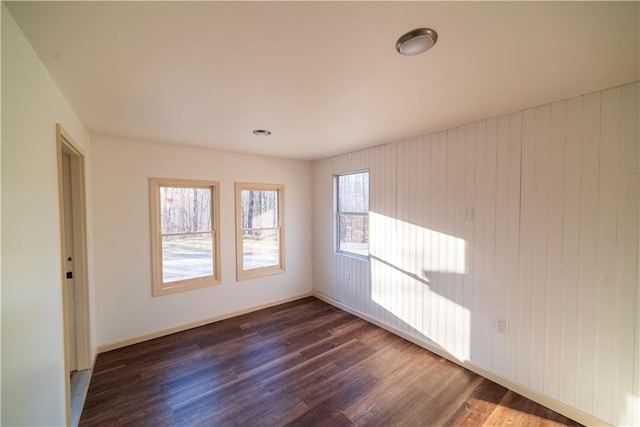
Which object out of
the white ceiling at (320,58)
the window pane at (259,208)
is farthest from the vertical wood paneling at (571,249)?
the window pane at (259,208)

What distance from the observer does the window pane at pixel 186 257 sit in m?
3.37

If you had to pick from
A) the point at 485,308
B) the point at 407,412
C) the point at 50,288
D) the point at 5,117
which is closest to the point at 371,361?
the point at 407,412

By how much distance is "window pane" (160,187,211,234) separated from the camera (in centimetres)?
334

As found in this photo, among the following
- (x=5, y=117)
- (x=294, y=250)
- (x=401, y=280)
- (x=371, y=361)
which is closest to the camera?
(x=5, y=117)

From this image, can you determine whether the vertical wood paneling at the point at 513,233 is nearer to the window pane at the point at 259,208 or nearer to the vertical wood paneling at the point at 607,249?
the vertical wood paneling at the point at 607,249

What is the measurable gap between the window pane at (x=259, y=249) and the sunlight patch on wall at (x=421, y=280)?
1667 mm

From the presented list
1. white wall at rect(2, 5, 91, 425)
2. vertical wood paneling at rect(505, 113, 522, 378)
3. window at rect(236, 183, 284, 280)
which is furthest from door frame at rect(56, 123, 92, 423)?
vertical wood paneling at rect(505, 113, 522, 378)

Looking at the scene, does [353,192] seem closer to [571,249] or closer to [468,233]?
[468,233]

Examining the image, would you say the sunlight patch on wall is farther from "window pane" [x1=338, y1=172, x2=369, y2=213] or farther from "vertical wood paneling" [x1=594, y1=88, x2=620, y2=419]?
"vertical wood paneling" [x1=594, y1=88, x2=620, y2=419]

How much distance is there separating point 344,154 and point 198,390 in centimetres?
334

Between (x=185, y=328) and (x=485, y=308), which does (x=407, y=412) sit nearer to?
(x=485, y=308)

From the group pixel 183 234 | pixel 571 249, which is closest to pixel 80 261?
pixel 183 234

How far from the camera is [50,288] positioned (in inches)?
57.3

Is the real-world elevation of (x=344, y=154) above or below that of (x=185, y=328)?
above
